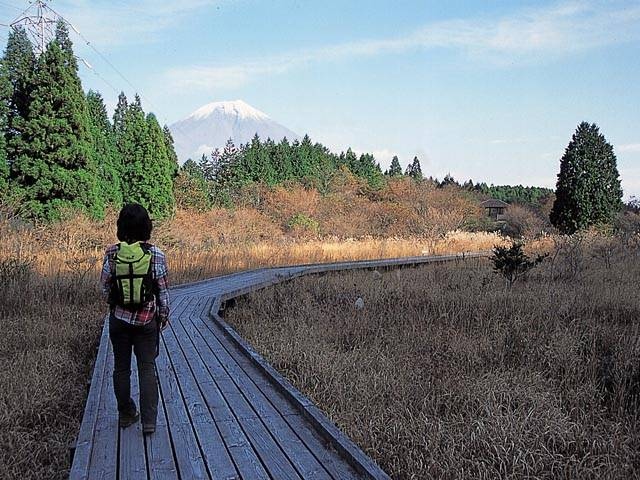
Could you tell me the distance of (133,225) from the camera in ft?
8.38

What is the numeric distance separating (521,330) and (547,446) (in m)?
2.83

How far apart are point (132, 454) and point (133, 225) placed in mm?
1137

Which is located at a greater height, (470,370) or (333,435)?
(333,435)

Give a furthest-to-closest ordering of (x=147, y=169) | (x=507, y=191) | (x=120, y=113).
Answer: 1. (x=507, y=191)
2. (x=120, y=113)
3. (x=147, y=169)

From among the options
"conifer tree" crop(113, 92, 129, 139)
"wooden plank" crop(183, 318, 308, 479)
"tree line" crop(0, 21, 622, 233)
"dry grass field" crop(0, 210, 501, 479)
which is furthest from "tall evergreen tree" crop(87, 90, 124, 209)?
"wooden plank" crop(183, 318, 308, 479)

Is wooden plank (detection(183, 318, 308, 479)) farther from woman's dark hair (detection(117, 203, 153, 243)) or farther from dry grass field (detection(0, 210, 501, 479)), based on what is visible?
woman's dark hair (detection(117, 203, 153, 243))

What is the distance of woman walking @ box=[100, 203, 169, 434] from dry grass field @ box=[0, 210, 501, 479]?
73cm

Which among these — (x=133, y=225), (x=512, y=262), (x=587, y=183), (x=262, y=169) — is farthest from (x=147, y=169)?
(x=133, y=225)

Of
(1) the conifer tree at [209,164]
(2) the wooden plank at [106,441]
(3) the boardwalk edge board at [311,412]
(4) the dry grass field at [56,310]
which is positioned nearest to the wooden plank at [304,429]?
(3) the boardwalk edge board at [311,412]

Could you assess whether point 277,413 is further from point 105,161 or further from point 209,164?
point 209,164

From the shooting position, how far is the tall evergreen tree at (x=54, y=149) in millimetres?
15266

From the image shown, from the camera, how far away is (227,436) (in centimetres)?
272

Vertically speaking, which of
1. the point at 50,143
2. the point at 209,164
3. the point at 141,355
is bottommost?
the point at 141,355

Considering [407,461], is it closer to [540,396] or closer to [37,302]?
[540,396]
